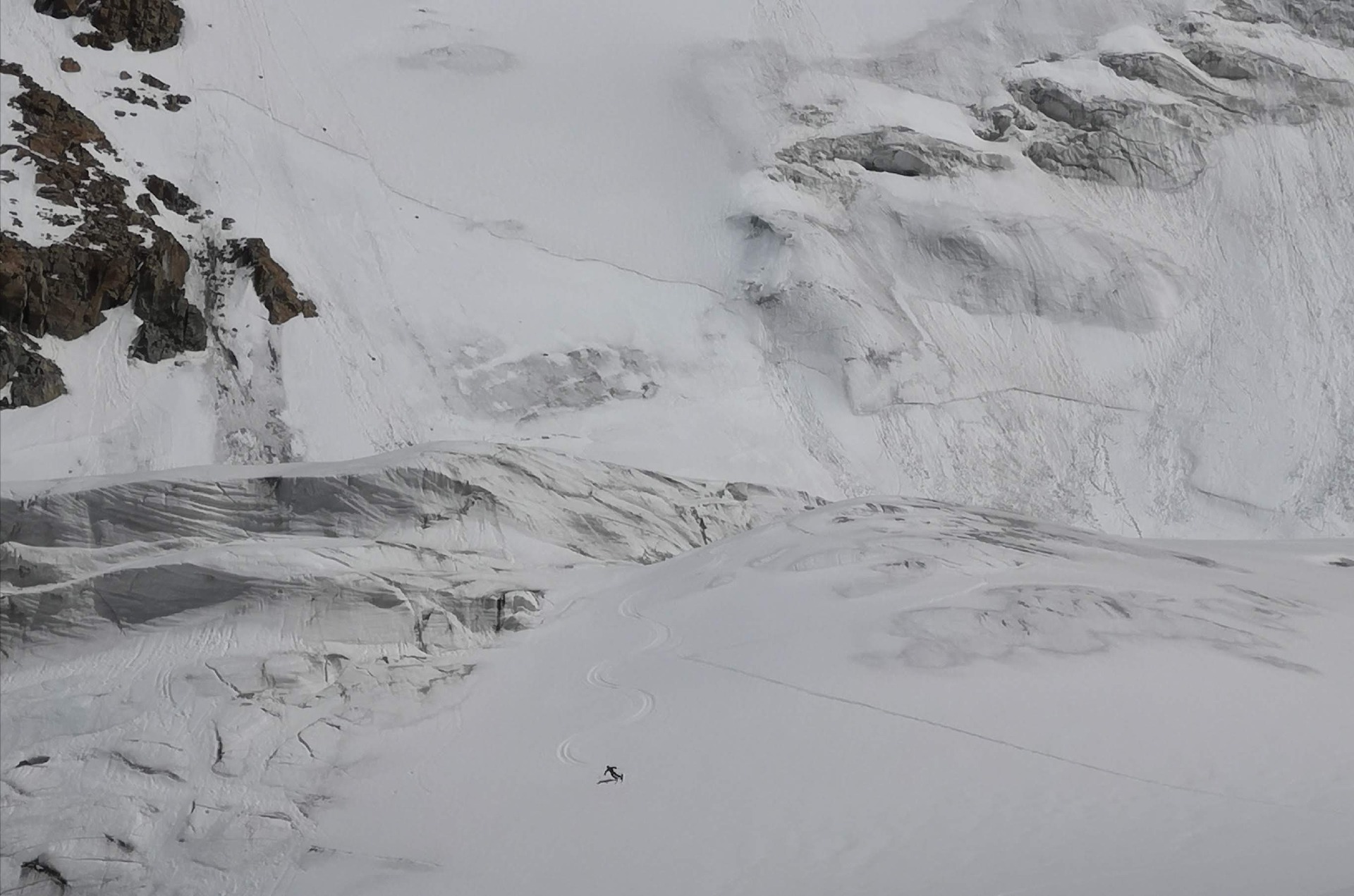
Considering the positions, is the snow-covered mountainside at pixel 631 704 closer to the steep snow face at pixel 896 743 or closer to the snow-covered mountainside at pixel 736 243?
the steep snow face at pixel 896 743

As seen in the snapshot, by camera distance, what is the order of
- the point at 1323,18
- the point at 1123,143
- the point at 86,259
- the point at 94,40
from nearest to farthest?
the point at 86,259 → the point at 94,40 → the point at 1123,143 → the point at 1323,18

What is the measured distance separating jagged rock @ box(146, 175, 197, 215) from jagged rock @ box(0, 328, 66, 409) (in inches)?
205

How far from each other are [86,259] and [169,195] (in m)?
3.35

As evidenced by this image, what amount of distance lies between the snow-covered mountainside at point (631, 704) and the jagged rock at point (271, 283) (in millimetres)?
9022

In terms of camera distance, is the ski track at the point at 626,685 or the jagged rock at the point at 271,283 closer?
the ski track at the point at 626,685

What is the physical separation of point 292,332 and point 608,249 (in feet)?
29.2

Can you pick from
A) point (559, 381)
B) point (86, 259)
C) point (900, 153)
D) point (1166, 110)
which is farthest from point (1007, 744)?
point (1166, 110)

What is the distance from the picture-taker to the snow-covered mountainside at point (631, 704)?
11008 millimetres

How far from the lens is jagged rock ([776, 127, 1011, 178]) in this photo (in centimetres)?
3494

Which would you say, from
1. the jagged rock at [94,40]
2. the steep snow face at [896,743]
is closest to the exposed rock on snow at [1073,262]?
the steep snow face at [896,743]

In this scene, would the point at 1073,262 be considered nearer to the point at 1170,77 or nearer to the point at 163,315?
the point at 1170,77

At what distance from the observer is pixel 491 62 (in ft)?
117

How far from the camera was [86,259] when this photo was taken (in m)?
24.3

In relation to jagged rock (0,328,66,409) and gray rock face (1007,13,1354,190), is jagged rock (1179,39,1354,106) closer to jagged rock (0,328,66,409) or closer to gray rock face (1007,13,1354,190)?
gray rock face (1007,13,1354,190)
